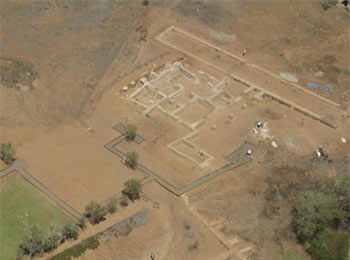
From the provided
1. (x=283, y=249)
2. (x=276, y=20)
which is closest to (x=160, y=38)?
(x=276, y=20)

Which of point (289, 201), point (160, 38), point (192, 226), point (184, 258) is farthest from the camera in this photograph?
point (160, 38)

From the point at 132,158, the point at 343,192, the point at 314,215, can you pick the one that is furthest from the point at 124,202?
the point at 343,192

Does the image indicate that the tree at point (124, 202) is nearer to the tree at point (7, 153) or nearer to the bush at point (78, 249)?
the bush at point (78, 249)

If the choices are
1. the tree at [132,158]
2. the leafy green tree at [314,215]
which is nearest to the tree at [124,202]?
the tree at [132,158]

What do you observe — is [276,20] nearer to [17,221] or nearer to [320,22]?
[320,22]

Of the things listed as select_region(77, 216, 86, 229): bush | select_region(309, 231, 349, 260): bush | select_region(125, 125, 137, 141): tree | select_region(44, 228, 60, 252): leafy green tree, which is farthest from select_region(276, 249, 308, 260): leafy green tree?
select_region(125, 125, 137, 141): tree

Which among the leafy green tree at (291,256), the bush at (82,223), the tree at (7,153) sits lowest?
the leafy green tree at (291,256)

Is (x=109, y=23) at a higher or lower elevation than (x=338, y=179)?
higher
